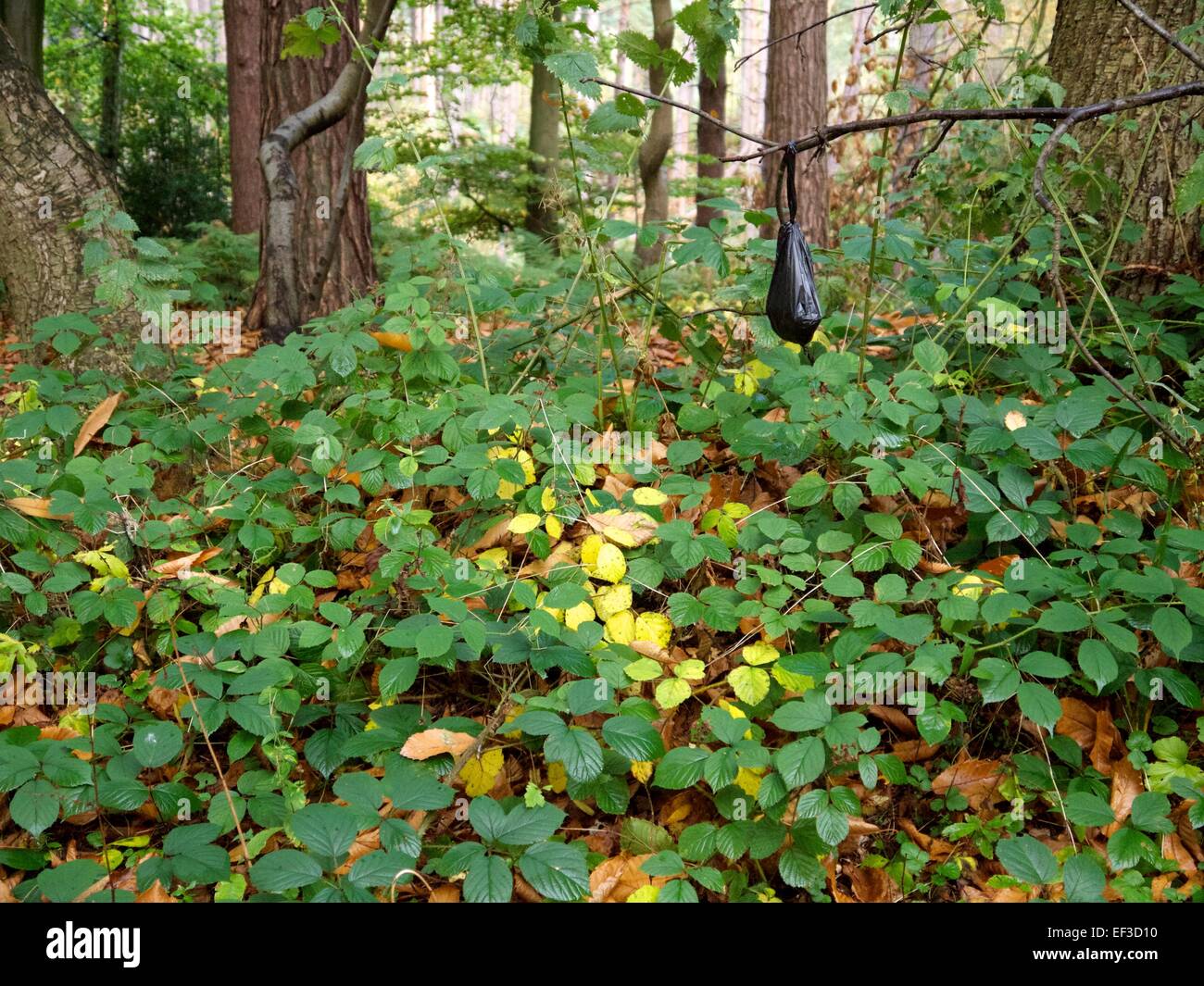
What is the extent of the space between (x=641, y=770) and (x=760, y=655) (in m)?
0.45

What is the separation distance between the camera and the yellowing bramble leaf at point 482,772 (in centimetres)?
224

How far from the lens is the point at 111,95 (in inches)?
456

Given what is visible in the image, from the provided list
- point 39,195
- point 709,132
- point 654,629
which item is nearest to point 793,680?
point 654,629

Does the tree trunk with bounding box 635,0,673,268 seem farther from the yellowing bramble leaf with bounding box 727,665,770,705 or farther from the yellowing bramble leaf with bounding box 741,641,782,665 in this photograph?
the yellowing bramble leaf with bounding box 727,665,770,705

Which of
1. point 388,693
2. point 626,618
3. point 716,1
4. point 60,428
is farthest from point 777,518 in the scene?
point 60,428

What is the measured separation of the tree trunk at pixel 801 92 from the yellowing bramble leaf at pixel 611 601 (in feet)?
14.4

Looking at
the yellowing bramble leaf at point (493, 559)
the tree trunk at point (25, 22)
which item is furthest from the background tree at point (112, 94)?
the yellowing bramble leaf at point (493, 559)

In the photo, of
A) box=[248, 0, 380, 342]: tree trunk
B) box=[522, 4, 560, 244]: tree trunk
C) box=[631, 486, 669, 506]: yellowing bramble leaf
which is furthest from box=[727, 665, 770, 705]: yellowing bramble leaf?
box=[522, 4, 560, 244]: tree trunk

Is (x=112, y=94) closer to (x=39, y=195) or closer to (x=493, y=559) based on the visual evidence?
(x=39, y=195)

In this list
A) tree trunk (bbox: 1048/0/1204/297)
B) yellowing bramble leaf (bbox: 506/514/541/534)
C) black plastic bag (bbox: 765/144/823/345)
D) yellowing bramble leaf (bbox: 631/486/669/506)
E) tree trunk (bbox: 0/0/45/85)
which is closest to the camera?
black plastic bag (bbox: 765/144/823/345)

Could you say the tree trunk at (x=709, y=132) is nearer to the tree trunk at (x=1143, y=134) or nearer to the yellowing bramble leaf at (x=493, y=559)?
the tree trunk at (x=1143, y=134)

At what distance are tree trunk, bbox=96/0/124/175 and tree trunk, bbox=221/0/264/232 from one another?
2769 mm

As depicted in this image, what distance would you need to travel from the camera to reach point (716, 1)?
9.82ft

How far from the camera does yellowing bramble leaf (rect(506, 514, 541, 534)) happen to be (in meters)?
2.71
